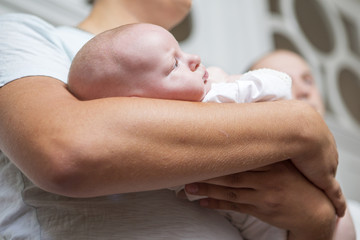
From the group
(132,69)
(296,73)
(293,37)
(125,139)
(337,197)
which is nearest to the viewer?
(125,139)

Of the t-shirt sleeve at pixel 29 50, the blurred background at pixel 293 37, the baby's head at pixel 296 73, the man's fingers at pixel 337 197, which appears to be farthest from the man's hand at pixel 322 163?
the blurred background at pixel 293 37

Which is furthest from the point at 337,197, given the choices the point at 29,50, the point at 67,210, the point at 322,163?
the point at 29,50

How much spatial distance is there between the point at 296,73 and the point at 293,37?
0.94 meters

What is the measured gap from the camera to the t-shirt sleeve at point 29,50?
0.74 metres

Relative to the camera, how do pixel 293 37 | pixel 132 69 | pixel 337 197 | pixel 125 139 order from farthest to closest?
pixel 293 37
pixel 337 197
pixel 132 69
pixel 125 139

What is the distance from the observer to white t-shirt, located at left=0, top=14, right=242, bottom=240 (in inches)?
29.3

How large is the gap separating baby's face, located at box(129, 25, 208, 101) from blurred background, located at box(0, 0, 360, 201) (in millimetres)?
880

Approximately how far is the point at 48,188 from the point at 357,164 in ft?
7.33

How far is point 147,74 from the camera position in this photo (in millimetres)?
737

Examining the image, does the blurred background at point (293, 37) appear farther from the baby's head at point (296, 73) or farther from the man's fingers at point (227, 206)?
the man's fingers at point (227, 206)

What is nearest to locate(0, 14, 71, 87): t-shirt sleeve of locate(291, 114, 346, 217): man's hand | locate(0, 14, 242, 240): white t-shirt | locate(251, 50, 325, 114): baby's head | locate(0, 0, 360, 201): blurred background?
locate(0, 14, 242, 240): white t-shirt

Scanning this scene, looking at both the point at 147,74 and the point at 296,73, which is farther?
the point at 296,73

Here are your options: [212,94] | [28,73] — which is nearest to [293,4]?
[212,94]

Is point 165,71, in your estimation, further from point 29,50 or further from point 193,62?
point 29,50
